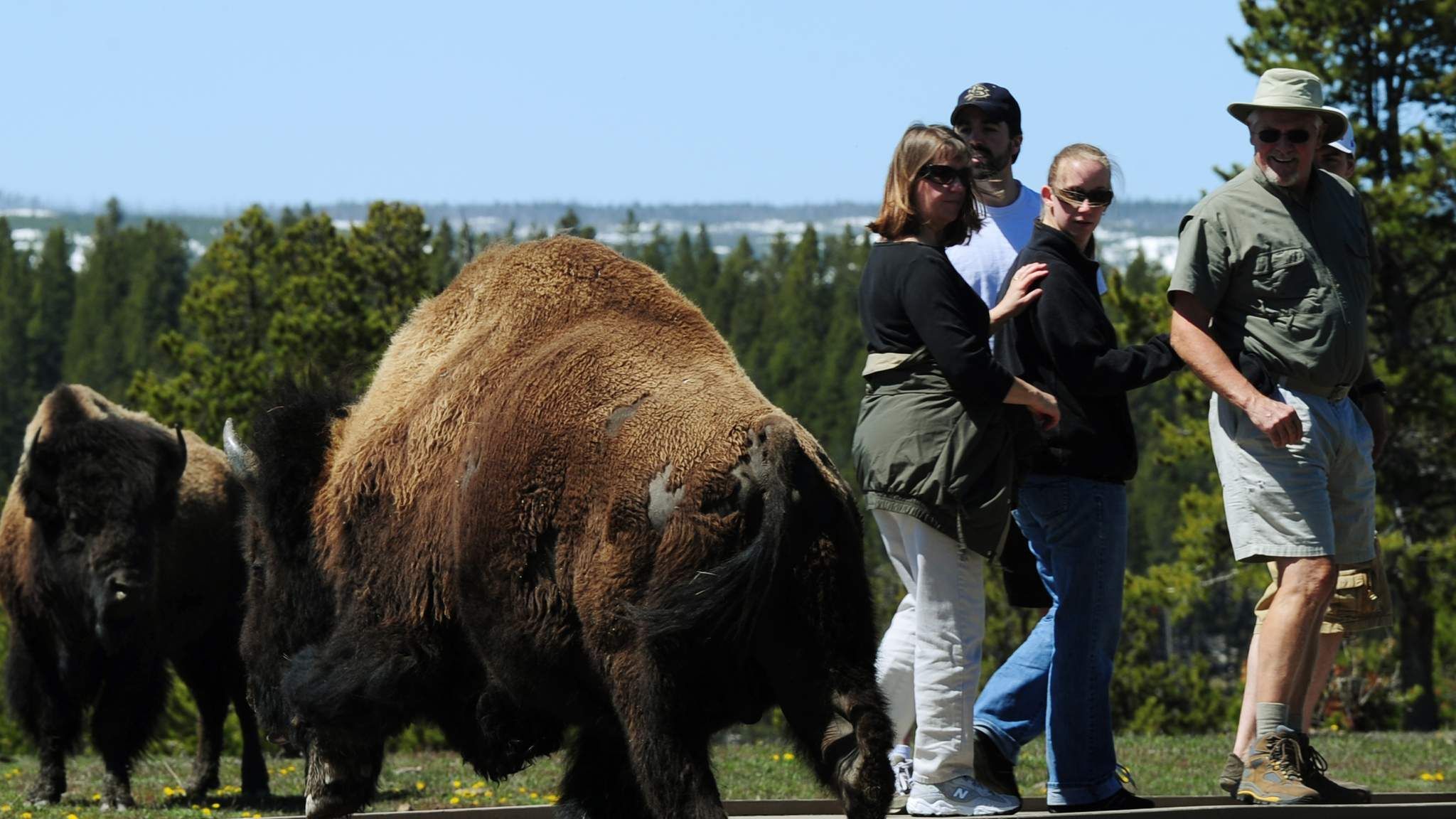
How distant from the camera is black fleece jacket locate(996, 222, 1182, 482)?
5766 millimetres

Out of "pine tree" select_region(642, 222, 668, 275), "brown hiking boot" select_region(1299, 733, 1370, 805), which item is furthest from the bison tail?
"pine tree" select_region(642, 222, 668, 275)

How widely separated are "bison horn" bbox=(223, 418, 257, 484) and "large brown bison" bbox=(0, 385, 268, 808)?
404 cm

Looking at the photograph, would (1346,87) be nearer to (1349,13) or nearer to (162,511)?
(1349,13)

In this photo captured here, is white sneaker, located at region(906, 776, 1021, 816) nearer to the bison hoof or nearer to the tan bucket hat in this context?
the tan bucket hat

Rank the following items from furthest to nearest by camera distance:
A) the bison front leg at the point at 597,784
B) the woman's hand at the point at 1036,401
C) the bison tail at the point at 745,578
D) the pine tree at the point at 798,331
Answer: the pine tree at the point at 798,331
the bison front leg at the point at 597,784
the woman's hand at the point at 1036,401
the bison tail at the point at 745,578

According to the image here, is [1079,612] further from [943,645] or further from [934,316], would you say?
[934,316]

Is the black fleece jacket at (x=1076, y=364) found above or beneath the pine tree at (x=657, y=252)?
above

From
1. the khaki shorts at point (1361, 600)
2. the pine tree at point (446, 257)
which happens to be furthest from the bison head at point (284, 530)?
the pine tree at point (446, 257)

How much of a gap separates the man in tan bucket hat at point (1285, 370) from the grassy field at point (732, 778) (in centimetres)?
249

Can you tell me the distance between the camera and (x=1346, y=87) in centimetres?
2928

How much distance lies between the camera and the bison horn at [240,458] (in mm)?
6215

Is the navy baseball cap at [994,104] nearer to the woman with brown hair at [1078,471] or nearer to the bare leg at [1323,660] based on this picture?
the woman with brown hair at [1078,471]

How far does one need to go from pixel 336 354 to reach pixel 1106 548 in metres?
42.0

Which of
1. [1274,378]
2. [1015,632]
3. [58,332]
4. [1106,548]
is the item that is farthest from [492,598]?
[58,332]
